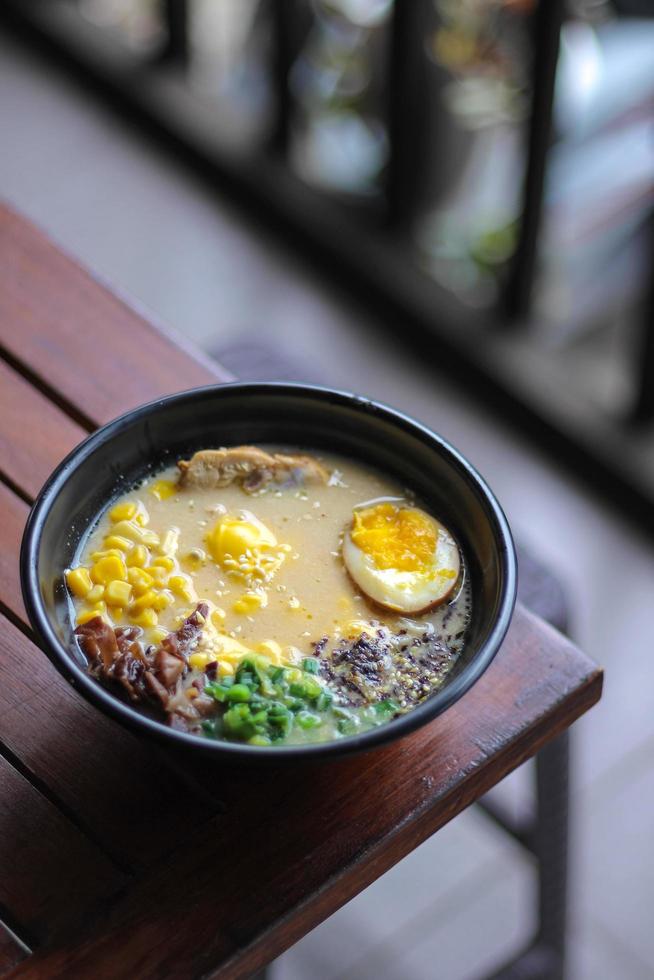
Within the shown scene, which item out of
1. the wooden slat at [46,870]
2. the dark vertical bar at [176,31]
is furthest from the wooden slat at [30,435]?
the dark vertical bar at [176,31]

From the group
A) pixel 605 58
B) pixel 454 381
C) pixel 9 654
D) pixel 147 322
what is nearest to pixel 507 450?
pixel 454 381

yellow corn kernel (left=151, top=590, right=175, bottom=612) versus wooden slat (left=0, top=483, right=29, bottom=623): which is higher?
yellow corn kernel (left=151, top=590, right=175, bottom=612)

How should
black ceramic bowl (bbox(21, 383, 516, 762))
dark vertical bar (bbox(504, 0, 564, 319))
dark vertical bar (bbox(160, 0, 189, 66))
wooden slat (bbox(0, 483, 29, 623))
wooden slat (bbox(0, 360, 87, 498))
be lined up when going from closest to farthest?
black ceramic bowl (bbox(21, 383, 516, 762)) → wooden slat (bbox(0, 483, 29, 623)) → wooden slat (bbox(0, 360, 87, 498)) → dark vertical bar (bbox(504, 0, 564, 319)) → dark vertical bar (bbox(160, 0, 189, 66))

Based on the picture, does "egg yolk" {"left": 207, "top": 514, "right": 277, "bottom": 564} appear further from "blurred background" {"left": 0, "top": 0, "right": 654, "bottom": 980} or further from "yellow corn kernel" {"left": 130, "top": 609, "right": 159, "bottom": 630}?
"blurred background" {"left": 0, "top": 0, "right": 654, "bottom": 980}

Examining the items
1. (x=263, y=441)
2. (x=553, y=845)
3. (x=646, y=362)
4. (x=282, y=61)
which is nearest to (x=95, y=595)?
(x=263, y=441)

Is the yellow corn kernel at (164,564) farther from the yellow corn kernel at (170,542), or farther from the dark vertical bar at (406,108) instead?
the dark vertical bar at (406,108)

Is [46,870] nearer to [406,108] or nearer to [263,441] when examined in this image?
[263,441]

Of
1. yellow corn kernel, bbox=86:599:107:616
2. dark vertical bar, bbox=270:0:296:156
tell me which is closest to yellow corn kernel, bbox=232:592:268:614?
yellow corn kernel, bbox=86:599:107:616
